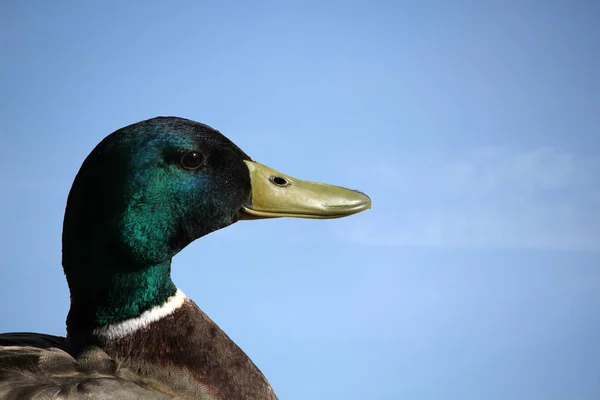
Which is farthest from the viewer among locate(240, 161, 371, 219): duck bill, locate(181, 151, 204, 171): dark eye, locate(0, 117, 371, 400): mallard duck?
locate(240, 161, 371, 219): duck bill

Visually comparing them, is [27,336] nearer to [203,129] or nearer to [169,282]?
[169,282]

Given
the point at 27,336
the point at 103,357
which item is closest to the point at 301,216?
the point at 103,357

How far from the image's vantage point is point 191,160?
11.6 ft

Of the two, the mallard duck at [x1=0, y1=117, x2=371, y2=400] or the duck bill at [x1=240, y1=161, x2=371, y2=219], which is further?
the duck bill at [x1=240, y1=161, x2=371, y2=219]

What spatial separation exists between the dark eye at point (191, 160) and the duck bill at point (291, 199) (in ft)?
0.85

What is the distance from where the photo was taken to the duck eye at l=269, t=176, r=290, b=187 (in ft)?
12.3

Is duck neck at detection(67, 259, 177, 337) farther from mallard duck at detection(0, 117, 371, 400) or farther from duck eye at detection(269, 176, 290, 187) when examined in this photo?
duck eye at detection(269, 176, 290, 187)

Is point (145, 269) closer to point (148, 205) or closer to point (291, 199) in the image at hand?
point (148, 205)

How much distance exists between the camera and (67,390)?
312 cm

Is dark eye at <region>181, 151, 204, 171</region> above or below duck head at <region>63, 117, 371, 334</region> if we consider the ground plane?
above

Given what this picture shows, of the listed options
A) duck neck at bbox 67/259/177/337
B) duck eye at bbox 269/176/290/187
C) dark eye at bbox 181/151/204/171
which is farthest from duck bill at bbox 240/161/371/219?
duck neck at bbox 67/259/177/337

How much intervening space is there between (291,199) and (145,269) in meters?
0.72

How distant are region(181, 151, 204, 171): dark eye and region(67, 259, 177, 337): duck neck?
0.42 meters

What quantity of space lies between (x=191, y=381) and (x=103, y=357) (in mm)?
372
